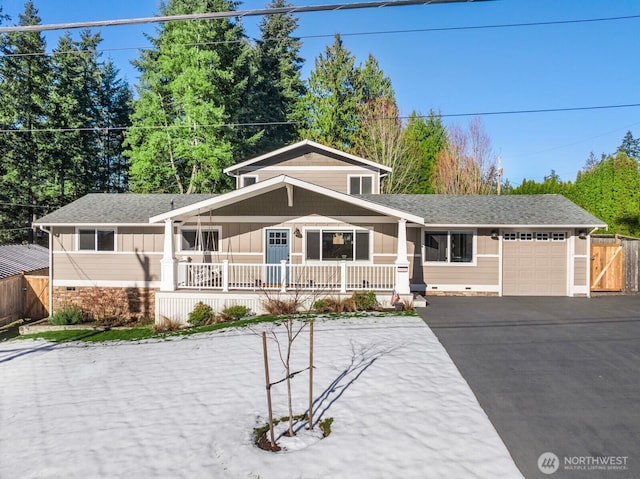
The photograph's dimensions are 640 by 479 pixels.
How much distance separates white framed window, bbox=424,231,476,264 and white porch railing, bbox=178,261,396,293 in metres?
2.13

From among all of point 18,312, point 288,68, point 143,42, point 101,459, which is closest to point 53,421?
point 101,459

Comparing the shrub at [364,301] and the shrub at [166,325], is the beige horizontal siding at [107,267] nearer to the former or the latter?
the shrub at [166,325]

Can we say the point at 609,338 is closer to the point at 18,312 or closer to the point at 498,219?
the point at 498,219

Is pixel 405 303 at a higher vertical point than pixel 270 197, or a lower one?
lower

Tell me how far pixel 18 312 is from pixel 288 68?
28.9 m

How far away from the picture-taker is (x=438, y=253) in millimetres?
13367

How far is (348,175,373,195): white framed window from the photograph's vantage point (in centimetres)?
1642

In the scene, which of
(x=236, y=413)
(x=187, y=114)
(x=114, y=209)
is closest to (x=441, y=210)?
(x=236, y=413)

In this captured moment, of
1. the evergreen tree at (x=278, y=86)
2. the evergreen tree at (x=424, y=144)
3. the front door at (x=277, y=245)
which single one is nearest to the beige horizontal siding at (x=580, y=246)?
the front door at (x=277, y=245)

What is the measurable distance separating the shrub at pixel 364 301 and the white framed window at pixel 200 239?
5.61m

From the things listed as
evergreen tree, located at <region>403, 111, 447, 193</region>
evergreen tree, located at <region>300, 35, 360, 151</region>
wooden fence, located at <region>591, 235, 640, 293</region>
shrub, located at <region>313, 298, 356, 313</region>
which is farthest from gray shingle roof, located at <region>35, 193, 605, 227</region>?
evergreen tree, located at <region>300, 35, 360, 151</region>

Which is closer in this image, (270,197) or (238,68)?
(270,197)

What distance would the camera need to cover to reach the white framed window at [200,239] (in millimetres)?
13672

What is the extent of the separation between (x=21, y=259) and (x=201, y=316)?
11922mm
